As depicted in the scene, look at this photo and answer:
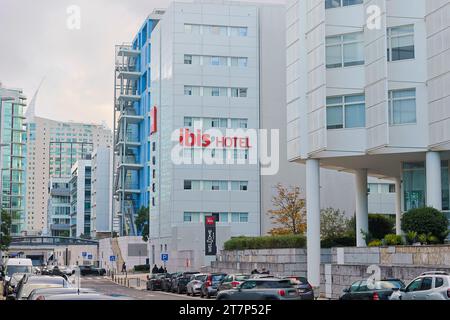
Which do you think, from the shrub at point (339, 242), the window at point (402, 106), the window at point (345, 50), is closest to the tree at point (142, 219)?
the shrub at point (339, 242)

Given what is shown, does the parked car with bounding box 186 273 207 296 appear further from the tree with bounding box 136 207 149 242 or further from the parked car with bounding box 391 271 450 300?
the tree with bounding box 136 207 149 242

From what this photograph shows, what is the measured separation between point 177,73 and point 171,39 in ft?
12.5

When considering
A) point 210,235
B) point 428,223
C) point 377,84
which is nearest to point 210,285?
point 428,223

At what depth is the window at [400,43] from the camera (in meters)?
41.7

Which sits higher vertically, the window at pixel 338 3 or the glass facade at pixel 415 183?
the window at pixel 338 3

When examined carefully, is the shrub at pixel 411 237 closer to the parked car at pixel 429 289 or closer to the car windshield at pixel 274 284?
the car windshield at pixel 274 284

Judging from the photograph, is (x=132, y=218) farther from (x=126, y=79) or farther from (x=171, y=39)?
(x=171, y=39)

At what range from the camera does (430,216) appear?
Result: 123 feet

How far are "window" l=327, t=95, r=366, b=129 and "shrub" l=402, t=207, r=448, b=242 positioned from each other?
7339 mm

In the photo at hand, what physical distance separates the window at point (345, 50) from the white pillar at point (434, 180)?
6807 millimetres

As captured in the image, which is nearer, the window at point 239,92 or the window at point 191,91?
the window at point 191,91

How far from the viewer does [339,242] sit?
160 feet

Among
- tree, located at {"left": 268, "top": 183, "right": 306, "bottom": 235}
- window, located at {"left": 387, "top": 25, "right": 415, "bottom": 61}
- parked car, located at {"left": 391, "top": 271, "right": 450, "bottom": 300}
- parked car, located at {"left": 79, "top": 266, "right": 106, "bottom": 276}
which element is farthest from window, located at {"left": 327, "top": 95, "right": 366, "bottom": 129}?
parked car, located at {"left": 79, "top": 266, "right": 106, "bottom": 276}

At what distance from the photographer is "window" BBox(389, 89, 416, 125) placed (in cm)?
4150
